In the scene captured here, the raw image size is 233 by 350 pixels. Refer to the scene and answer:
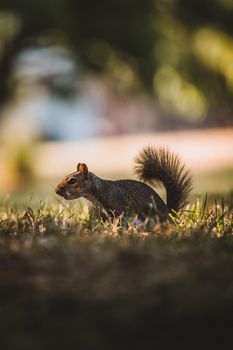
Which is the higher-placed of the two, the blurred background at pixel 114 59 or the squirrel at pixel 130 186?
the blurred background at pixel 114 59

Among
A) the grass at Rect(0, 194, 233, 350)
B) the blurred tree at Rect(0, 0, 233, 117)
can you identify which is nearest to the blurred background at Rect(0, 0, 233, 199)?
the blurred tree at Rect(0, 0, 233, 117)

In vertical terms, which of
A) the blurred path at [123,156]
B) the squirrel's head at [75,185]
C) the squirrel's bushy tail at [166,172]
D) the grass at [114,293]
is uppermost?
the blurred path at [123,156]

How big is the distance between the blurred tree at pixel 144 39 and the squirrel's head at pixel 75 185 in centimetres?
749

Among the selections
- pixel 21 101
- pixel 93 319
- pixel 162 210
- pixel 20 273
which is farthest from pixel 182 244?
pixel 21 101

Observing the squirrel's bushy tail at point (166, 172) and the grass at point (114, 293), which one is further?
the squirrel's bushy tail at point (166, 172)

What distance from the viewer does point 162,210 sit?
13.2ft

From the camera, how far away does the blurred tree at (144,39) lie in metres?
12.0

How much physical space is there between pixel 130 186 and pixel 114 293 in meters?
2.05

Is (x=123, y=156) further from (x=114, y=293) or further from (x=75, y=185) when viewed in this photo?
(x=114, y=293)

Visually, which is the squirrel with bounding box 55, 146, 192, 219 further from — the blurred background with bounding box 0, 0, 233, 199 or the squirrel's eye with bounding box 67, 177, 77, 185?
the blurred background with bounding box 0, 0, 233, 199

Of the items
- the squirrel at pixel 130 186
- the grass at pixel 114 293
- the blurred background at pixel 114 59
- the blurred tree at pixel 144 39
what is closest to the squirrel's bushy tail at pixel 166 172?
the squirrel at pixel 130 186

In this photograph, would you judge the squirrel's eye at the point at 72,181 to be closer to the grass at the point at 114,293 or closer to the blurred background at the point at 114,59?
the grass at the point at 114,293

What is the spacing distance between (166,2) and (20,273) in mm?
13125

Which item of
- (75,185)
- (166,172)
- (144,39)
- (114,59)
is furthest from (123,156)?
(75,185)
